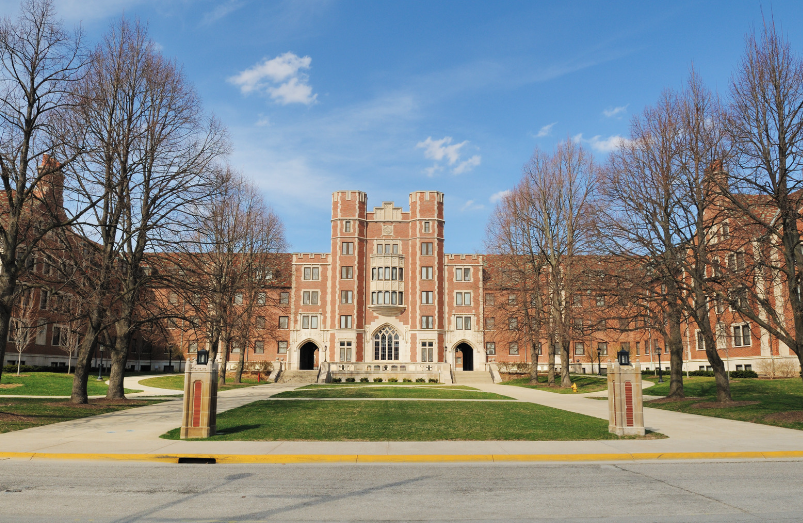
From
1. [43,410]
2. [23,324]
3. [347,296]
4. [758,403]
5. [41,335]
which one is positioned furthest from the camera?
[347,296]

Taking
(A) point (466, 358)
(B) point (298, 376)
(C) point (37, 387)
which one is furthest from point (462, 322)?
(C) point (37, 387)

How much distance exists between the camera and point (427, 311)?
58.8 meters

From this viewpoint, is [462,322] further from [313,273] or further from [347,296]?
[313,273]

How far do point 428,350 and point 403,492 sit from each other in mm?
50227

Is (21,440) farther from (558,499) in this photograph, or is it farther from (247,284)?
(247,284)

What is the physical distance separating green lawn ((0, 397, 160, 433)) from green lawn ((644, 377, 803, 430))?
21310mm

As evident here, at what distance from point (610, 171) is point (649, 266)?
17.6 feet

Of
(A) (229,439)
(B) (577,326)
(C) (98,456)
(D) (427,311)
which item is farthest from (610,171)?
(D) (427,311)

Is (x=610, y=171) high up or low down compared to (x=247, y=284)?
up

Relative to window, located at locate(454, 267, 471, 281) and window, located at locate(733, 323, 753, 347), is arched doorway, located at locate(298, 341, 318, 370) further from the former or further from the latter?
window, located at locate(733, 323, 753, 347)

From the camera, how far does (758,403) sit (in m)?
22.2

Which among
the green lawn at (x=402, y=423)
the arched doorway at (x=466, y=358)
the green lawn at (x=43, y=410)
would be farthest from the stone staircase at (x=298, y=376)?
the green lawn at (x=402, y=423)

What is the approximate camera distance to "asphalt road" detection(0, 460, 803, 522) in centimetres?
695

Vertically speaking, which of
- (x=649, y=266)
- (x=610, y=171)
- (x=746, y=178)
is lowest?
(x=649, y=266)
